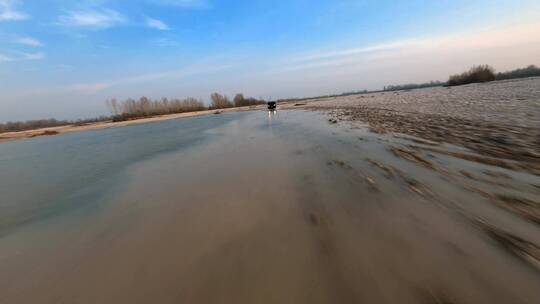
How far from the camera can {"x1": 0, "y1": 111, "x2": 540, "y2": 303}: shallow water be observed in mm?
2094

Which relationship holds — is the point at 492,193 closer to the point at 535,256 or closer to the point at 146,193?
the point at 535,256

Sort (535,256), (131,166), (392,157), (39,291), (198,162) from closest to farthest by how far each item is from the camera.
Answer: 1. (535,256)
2. (39,291)
3. (392,157)
4. (198,162)
5. (131,166)

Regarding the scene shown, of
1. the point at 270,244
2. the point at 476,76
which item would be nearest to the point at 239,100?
the point at 476,76

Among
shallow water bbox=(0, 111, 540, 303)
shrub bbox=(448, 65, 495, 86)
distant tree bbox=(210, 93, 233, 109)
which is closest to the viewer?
shallow water bbox=(0, 111, 540, 303)

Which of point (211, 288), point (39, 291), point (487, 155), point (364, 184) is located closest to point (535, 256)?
point (364, 184)

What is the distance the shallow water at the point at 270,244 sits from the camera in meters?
2.09

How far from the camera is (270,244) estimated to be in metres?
2.96

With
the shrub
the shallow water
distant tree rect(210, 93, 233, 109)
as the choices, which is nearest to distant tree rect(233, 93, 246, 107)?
distant tree rect(210, 93, 233, 109)

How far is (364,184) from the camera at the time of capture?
468cm

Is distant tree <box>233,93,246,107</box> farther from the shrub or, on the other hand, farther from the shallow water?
the shallow water

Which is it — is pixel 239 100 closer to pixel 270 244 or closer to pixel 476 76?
pixel 476 76

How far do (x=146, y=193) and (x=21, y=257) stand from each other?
8.08 ft

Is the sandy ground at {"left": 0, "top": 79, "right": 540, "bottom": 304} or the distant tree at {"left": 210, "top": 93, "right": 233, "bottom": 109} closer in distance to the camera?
the sandy ground at {"left": 0, "top": 79, "right": 540, "bottom": 304}

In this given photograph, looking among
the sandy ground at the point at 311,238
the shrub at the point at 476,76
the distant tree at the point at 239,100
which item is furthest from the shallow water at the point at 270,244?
the distant tree at the point at 239,100
